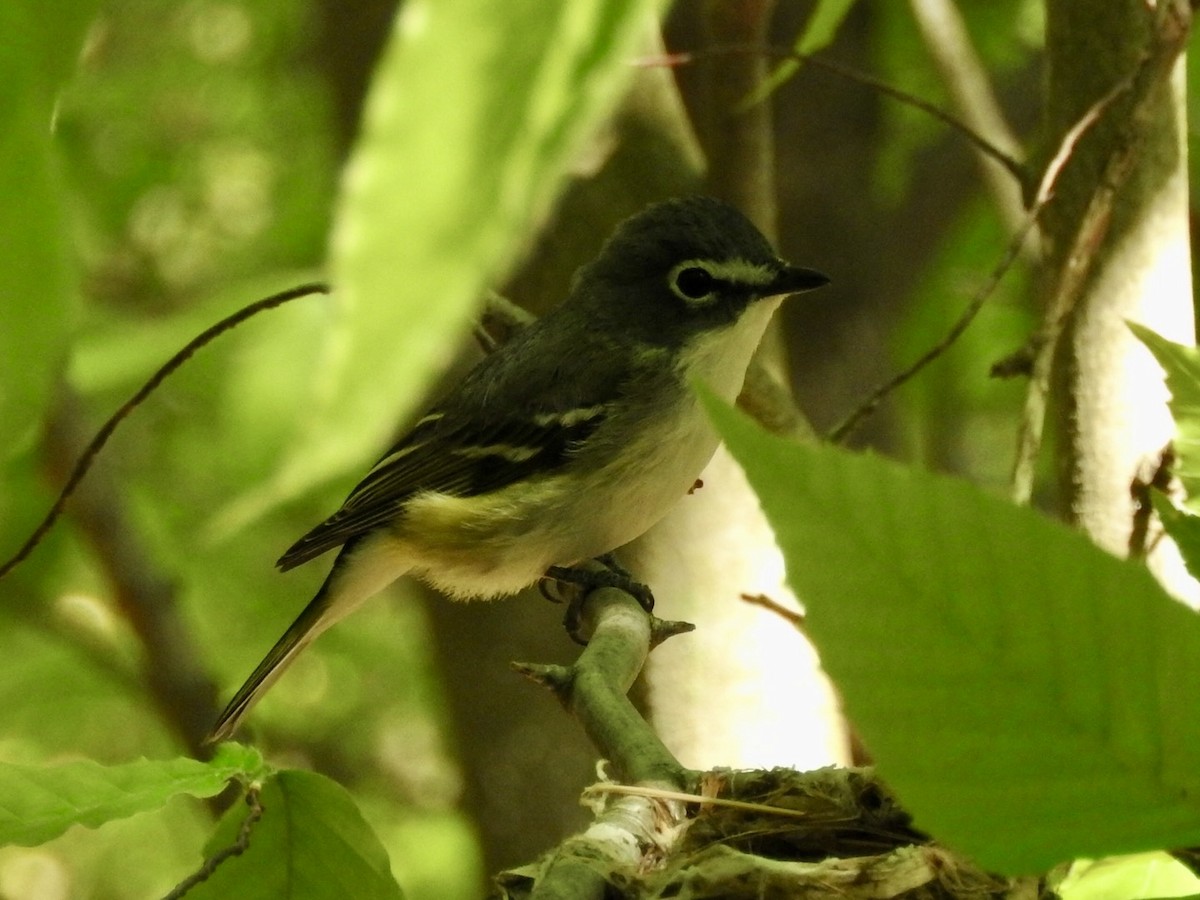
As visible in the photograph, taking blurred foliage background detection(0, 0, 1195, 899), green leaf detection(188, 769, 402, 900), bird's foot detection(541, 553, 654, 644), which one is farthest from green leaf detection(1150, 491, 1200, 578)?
bird's foot detection(541, 553, 654, 644)

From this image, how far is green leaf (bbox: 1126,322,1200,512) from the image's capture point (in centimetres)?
97

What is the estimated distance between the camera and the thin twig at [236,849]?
92 cm

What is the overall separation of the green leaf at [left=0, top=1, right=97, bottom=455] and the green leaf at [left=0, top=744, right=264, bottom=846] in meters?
0.52

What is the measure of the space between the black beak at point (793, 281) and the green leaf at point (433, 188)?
6.00 ft

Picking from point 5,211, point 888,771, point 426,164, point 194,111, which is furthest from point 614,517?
point 194,111

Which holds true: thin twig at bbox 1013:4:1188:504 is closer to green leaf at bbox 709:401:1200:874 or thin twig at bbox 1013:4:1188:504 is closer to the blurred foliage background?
the blurred foliage background

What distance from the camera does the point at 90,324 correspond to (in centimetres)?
275

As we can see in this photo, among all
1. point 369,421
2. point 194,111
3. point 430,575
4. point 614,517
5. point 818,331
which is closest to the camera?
point 369,421

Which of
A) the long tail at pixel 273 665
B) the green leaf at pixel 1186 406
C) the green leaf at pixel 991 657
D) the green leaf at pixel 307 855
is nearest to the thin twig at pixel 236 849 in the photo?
the green leaf at pixel 307 855

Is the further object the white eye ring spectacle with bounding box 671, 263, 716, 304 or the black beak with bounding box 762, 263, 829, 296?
the white eye ring spectacle with bounding box 671, 263, 716, 304

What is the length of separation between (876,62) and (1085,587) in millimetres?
3014

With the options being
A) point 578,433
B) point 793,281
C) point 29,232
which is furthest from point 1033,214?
point 29,232

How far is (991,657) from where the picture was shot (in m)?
0.55

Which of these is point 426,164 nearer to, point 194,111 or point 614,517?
point 614,517
